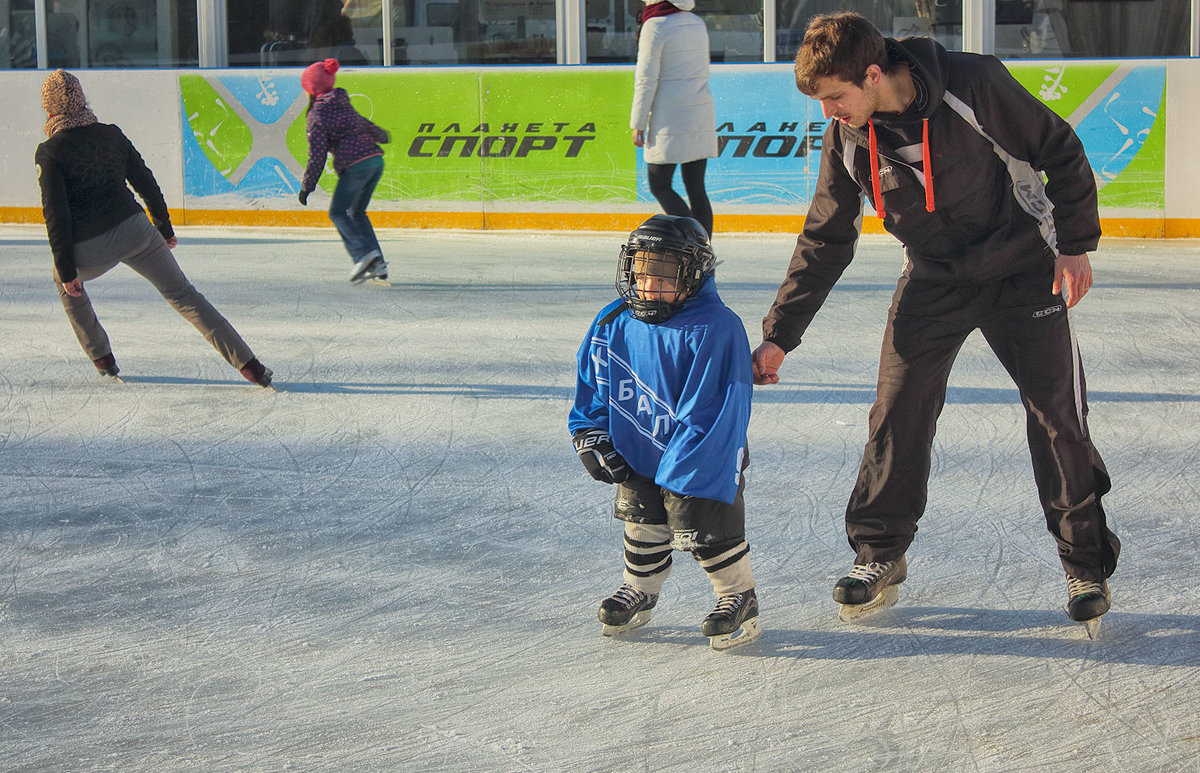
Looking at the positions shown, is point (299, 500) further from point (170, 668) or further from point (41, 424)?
point (41, 424)

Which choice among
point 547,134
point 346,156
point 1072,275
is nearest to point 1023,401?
point 1072,275

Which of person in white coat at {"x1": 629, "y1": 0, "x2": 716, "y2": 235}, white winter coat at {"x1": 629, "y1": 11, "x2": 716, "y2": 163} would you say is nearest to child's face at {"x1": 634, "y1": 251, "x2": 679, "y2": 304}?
person in white coat at {"x1": 629, "y1": 0, "x2": 716, "y2": 235}

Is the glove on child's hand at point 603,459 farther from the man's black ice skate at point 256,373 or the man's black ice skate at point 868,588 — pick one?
the man's black ice skate at point 256,373

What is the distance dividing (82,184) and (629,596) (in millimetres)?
3391

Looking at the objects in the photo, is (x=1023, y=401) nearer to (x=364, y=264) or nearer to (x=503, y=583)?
(x=503, y=583)

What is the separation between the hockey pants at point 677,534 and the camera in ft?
8.91

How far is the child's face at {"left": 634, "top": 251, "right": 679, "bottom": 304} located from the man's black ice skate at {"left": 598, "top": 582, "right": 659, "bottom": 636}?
0.68 meters

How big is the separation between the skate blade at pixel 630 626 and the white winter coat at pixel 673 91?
186 inches

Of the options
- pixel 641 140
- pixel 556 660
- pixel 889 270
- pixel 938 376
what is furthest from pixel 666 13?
pixel 556 660

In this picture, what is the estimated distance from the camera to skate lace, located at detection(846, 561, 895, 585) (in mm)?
2965

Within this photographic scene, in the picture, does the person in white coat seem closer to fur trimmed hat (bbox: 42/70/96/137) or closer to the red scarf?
the red scarf

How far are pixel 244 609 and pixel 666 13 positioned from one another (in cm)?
510

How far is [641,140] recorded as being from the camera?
7.38 m

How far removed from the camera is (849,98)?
266 cm
